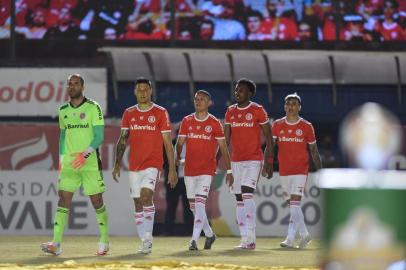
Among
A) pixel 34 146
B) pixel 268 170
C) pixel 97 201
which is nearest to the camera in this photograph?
pixel 97 201

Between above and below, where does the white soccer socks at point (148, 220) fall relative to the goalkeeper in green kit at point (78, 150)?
below

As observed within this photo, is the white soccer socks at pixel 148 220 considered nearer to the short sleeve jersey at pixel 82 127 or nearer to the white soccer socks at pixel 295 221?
the short sleeve jersey at pixel 82 127

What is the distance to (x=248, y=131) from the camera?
48.0 feet

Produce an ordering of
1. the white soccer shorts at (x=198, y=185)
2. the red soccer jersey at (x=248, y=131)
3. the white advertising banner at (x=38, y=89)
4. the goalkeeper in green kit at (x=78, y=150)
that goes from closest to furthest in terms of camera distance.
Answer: the goalkeeper in green kit at (x=78, y=150) → the white soccer shorts at (x=198, y=185) → the red soccer jersey at (x=248, y=131) → the white advertising banner at (x=38, y=89)

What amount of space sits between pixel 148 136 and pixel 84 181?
0.98m

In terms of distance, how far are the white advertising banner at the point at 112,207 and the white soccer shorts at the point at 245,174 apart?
17.2ft

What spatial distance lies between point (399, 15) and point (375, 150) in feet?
73.0

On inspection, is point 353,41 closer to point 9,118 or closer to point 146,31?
point 146,31

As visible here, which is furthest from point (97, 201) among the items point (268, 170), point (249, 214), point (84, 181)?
point (268, 170)

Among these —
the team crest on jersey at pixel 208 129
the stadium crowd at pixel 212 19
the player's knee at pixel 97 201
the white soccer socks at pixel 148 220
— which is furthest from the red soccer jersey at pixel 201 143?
the stadium crowd at pixel 212 19

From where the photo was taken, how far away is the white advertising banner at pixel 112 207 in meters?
19.7

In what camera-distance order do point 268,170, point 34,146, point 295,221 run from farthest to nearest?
point 34,146 → point 295,221 → point 268,170

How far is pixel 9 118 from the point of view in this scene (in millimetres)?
25984

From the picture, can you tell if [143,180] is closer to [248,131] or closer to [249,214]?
[249,214]
